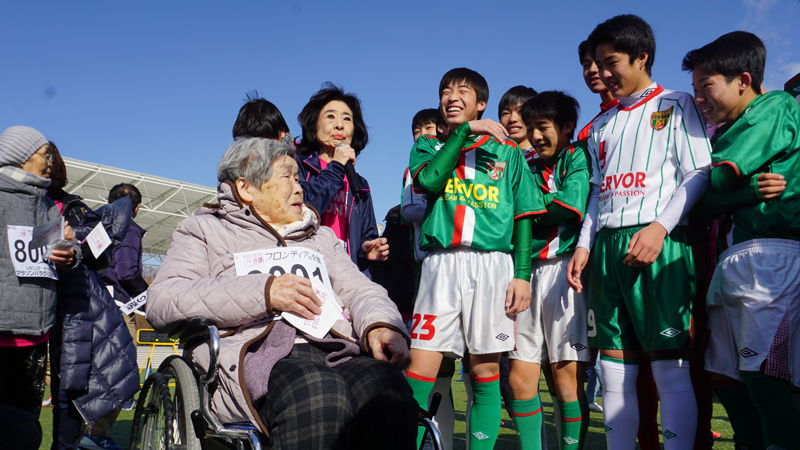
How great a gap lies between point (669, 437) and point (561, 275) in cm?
94

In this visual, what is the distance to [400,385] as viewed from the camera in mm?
1780

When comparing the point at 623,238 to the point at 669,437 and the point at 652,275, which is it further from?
the point at 669,437

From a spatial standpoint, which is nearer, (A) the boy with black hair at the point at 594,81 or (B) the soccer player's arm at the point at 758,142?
(B) the soccer player's arm at the point at 758,142

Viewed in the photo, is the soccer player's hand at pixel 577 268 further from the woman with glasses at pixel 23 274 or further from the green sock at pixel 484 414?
the woman with glasses at pixel 23 274

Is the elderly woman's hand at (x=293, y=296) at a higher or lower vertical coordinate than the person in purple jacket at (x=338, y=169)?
lower

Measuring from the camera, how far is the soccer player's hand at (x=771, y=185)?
2.12 m

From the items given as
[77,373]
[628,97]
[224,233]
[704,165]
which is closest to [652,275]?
[704,165]

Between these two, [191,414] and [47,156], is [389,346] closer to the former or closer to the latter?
[191,414]

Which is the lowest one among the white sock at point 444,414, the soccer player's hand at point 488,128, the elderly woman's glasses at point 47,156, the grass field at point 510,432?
the grass field at point 510,432

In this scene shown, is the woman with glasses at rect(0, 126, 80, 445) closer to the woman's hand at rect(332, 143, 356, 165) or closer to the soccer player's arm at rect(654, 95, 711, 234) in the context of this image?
the woman's hand at rect(332, 143, 356, 165)

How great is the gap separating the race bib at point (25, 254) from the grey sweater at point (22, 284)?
2cm

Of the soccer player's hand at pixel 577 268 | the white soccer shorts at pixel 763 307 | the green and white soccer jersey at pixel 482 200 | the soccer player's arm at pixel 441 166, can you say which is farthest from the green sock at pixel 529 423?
the soccer player's arm at pixel 441 166

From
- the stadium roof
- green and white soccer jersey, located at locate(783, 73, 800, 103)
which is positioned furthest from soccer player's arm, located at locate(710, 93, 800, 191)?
the stadium roof

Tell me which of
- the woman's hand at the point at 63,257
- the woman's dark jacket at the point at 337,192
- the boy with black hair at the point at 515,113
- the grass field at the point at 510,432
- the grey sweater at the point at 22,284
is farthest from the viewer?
the grass field at the point at 510,432
